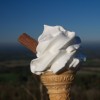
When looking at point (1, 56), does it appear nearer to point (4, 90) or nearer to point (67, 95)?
point (4, 90)

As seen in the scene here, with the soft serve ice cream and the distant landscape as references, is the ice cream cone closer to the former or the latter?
the soft serve ice cream

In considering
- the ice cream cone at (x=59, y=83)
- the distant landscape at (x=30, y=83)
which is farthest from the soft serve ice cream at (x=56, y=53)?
the distant landscape at (x=30, y=83)

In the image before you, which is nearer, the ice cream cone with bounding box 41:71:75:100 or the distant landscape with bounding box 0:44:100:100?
the ice cream cone with bounding box 41:71:75:100

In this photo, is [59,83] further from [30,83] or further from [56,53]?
[30,83]

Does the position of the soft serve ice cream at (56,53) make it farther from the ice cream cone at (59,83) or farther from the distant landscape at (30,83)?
the distant landscape at (30,83)

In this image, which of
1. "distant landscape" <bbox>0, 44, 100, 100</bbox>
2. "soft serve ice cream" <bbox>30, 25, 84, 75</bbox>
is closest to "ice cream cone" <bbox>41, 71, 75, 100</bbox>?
"soft serve ice cream" <bbox>30, 25, 84, 75</bbox>

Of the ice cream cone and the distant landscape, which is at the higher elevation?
the ice cream cone
